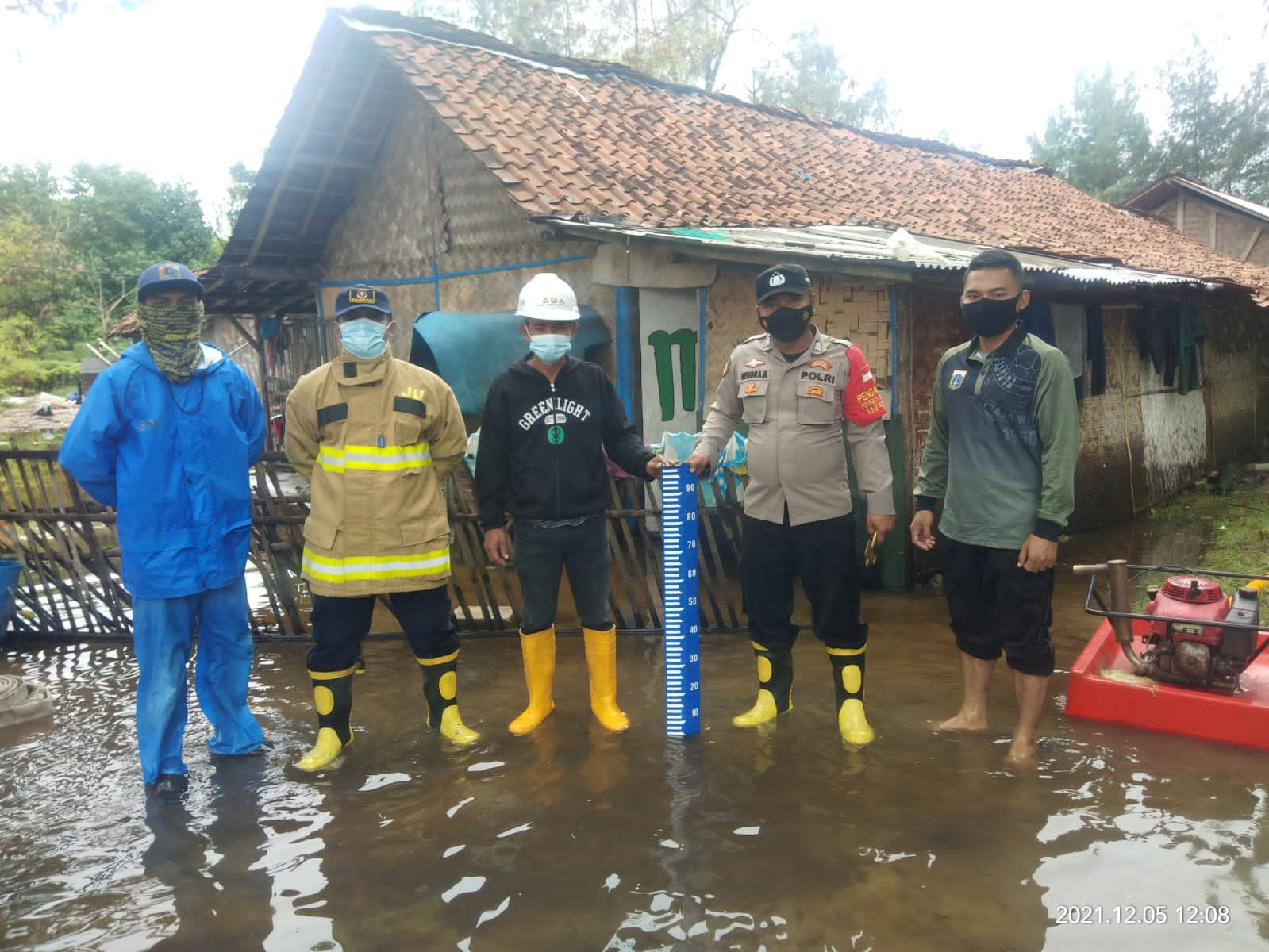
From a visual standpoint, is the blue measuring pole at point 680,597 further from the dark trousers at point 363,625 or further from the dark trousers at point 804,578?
the dark trousers at point 363,625

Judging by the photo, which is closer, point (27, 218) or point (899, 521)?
point (899, 521)

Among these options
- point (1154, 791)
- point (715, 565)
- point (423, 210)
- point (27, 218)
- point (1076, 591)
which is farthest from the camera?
point (27, 218)

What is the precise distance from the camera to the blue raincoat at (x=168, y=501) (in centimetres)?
354

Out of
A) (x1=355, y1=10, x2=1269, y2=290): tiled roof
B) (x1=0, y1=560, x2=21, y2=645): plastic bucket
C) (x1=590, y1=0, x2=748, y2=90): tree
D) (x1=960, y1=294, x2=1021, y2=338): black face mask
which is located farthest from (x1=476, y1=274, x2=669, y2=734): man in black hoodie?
(x1=590, y1=0, x2=748, y2=90): tree

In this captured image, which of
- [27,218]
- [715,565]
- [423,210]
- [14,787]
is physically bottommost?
[14,787]

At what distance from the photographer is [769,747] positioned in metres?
3.84

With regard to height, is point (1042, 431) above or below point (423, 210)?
below

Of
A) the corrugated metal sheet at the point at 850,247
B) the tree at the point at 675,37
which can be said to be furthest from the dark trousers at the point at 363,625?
the tree at the point at 675,37

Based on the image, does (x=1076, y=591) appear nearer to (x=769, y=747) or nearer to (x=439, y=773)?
(x=769, y=747)

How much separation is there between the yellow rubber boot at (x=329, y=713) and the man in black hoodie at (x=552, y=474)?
767 mm

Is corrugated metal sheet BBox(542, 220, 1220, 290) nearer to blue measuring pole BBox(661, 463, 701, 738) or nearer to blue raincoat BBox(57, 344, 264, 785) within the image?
blue measuring pole BBox(661, 463, 701, 738)

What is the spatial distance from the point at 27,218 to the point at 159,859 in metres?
35.3

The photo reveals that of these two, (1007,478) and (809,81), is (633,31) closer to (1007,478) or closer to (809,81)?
(809,81)

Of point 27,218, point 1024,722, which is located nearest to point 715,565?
point 1024,722
